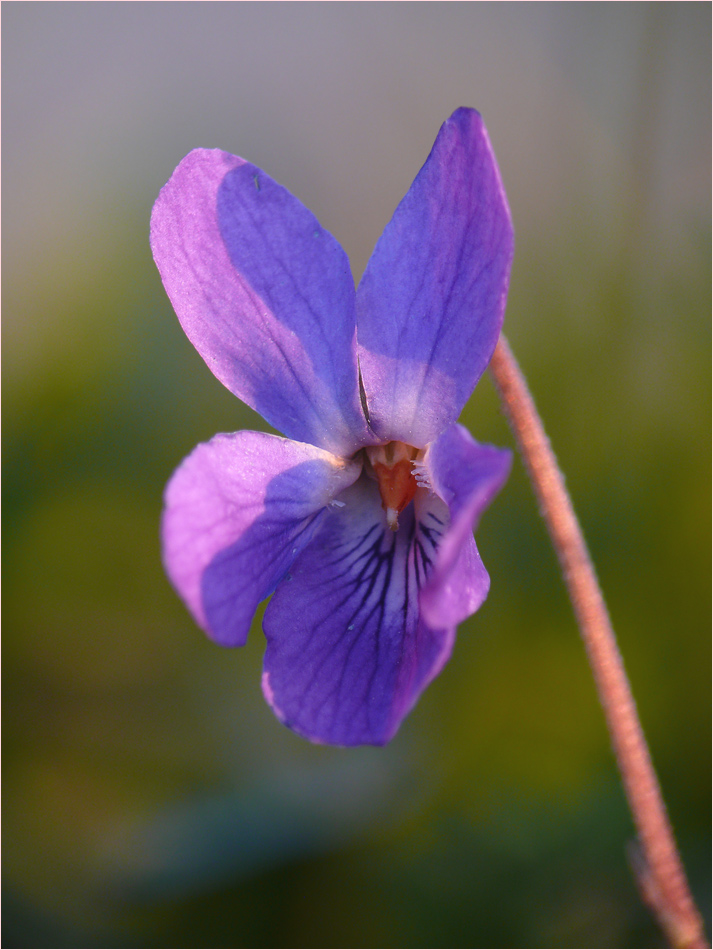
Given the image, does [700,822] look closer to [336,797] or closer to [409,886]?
[409,886]

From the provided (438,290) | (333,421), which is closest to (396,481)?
(333,421)

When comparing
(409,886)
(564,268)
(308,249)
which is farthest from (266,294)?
(564,268)

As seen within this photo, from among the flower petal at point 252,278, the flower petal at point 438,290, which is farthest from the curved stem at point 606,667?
the flower petal at point 252,278

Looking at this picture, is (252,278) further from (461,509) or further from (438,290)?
(461,509)

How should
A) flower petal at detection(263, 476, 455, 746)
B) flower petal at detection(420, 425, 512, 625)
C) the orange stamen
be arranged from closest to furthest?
flower petal at detection(420, 425, 512, 625) < flower petal at detection(263, 476, 455, 746) < the orange stamen

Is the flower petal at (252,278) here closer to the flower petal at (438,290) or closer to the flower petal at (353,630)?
the flower petal at (438,290)

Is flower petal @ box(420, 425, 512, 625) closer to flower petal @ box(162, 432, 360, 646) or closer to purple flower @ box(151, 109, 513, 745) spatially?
purple flower @ box(151, 109, 513, 745)

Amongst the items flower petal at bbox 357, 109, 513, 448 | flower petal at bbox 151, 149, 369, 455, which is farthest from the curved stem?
flower petal at bbox 151, 149, 369, 455
